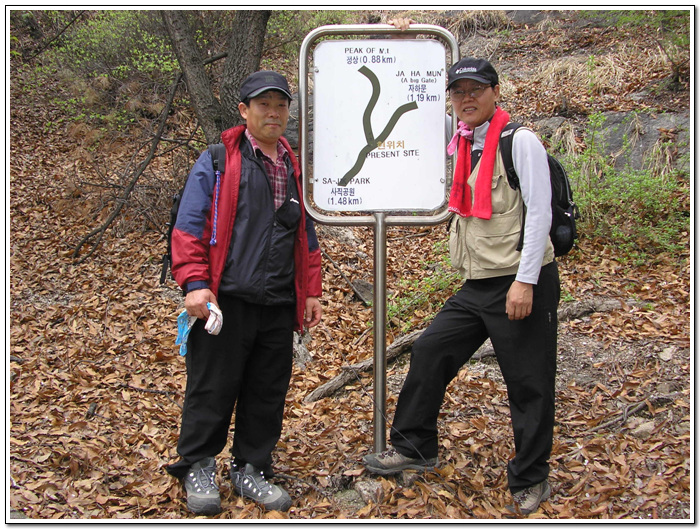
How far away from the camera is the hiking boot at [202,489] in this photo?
10.6 ft

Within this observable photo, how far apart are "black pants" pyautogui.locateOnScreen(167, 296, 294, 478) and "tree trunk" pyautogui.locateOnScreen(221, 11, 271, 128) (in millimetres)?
3794

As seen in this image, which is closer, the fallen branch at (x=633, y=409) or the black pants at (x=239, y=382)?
the black pants at (x=239, y=382)

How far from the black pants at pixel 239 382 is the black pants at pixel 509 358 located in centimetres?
75

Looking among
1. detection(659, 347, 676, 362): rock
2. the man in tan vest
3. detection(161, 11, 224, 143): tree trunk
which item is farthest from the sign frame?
detection(161, 11, 224, 143): tree trunk

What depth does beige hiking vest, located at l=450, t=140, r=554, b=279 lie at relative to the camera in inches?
119

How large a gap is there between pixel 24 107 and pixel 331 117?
11577 millimetres

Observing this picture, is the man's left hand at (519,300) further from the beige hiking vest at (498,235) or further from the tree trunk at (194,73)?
the tree trunk at (194,73)

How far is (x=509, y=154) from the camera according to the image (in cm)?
301

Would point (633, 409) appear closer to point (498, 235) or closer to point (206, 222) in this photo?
point (498, 235)

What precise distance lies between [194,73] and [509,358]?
16.9ft

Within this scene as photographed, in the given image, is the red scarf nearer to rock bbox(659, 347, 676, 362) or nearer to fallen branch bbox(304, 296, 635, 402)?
fallen branch bbox(304, 296, 635, 402)

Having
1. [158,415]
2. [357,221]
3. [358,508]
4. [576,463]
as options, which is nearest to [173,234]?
[357,221]

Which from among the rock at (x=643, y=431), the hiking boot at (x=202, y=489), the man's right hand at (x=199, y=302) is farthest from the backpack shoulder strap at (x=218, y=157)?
the rock at (x=643, y=431)
